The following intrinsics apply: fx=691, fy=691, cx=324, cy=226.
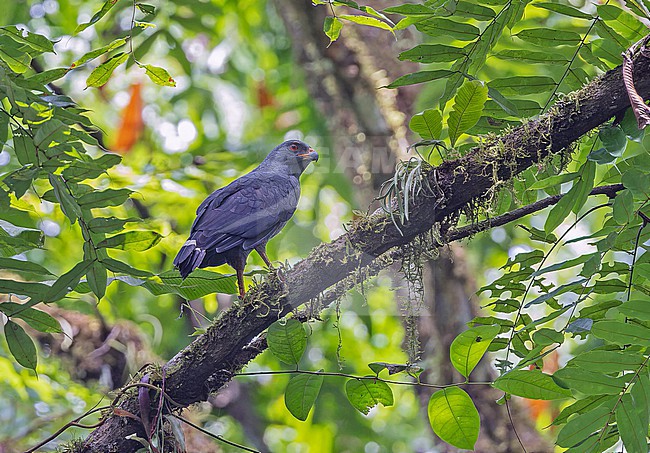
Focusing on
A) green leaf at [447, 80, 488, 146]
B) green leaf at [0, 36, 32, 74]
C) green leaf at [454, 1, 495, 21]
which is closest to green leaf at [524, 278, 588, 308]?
green leaf at [447, 80, 488, 146]

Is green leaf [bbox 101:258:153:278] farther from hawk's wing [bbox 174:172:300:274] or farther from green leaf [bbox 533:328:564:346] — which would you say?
green leaf [bbox 533:328:564:346]

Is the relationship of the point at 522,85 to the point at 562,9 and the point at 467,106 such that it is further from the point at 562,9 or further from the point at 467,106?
the point at 467,106

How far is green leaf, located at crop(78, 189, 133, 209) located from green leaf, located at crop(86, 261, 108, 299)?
0.22 m

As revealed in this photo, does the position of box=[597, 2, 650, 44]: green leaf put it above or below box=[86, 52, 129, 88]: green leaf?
below

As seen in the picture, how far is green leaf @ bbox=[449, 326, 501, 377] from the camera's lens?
1.96 meters

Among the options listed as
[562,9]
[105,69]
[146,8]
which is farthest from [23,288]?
[562,9]

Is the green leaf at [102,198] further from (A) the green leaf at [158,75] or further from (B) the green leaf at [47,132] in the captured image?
(A) the green leaf at [158,75]

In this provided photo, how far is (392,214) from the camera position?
6.99 ft

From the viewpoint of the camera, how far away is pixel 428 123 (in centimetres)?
220

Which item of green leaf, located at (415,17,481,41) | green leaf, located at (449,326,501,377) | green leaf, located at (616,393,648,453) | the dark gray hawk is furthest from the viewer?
the dark gray hawk

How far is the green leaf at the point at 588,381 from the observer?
1893mm

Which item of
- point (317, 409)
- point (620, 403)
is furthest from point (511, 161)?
point (317, 409)

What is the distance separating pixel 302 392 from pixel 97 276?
0.74 meters

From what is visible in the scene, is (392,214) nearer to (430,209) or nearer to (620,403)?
(430,209)
